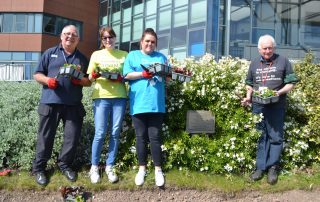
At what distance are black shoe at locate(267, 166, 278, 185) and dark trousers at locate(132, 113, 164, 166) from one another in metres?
1.51

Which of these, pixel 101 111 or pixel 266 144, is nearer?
pixel 101 111

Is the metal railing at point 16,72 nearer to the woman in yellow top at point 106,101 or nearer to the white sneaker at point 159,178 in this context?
the woman in yellow top at point 106,101

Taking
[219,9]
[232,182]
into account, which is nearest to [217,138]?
[232,182]

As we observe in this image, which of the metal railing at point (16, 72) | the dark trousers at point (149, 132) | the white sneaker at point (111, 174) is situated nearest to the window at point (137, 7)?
the metal railing at point (16, 72)

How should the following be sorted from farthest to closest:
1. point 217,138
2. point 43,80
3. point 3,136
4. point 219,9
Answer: point 219,9 → point 217,138 → point 3,136 → point 43,80

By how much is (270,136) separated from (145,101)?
181cm

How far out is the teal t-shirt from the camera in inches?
192

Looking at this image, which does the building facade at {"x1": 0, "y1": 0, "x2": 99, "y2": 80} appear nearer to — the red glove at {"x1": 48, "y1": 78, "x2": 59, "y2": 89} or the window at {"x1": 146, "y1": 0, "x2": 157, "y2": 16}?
the window at {"x1": 146, "y1": 0, "x2": 157, "y2": 16}

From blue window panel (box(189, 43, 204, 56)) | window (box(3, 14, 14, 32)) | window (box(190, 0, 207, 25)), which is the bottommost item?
blue window panel (box(189, 43, 204, 56))

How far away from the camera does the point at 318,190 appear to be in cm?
527

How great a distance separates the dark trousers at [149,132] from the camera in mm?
4988

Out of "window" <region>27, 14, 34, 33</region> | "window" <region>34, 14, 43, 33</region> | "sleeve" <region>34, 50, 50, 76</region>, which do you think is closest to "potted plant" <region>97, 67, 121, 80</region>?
"sleeve" <region>34, 50, 50, 76</region>

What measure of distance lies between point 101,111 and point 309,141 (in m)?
3.07

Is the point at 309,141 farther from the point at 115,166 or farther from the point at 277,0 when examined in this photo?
the point at 277,0
